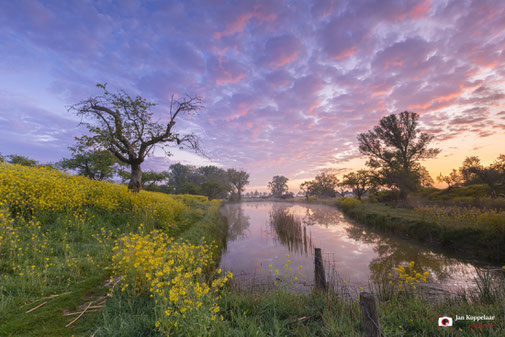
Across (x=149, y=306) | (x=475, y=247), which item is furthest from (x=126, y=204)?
(x=475, y=247)

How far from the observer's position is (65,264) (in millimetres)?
4695

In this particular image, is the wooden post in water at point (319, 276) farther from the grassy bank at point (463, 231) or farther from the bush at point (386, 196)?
the bush at point (386, 196)

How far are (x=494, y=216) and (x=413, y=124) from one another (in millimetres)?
21724

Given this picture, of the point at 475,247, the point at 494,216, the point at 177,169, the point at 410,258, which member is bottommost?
the point at 410,258

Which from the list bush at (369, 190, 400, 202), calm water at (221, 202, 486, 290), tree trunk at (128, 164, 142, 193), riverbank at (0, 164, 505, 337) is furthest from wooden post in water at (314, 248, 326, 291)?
bush at (369, 190, 400, 202)

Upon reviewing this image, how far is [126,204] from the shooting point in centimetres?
1018

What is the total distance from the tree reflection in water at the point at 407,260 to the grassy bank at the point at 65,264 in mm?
6844

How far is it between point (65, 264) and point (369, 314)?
6.65 meters

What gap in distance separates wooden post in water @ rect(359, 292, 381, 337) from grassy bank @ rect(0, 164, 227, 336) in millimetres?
2658

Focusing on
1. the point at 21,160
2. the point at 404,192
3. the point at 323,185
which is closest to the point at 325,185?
the point at 323,185

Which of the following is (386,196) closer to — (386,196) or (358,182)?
(386,196)

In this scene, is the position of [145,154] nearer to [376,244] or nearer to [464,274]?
[376,244]

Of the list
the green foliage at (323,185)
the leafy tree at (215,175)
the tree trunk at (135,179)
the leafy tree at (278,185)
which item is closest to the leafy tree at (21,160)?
the tree trunk at (135,179)

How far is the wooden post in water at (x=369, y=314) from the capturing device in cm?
223
